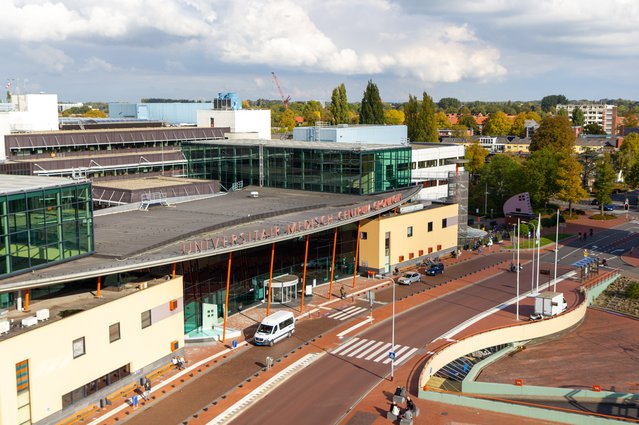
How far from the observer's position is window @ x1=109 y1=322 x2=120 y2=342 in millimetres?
40656

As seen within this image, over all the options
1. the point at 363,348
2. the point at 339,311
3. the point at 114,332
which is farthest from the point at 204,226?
the point at 363,348

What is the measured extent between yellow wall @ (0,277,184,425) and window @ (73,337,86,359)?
8.9 inches

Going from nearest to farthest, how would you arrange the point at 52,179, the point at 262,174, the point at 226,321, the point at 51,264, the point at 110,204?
the point at 51,264 < the point at 52,179 < the point at 226,321 < the point at 110,204 < the point at 262,174

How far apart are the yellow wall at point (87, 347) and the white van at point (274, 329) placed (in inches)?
251

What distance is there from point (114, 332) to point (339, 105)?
12521 centimetres

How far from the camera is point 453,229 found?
276 feet

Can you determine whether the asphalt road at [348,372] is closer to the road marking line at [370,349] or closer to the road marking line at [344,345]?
the road marking line at [344,345]

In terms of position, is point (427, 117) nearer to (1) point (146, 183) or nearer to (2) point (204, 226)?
(1) point (146, 183)

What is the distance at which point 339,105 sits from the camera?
160125 mm

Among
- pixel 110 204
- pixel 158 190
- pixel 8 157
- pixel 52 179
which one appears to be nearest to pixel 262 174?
pixel 158 190

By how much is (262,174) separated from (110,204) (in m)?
19.5

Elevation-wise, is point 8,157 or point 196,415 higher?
point 8,157

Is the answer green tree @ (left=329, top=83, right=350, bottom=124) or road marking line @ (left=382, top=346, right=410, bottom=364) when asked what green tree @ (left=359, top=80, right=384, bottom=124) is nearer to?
green tree @ (left=329, top=83, right=350, bottom=124)

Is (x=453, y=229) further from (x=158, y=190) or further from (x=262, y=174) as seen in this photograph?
(x=158, y=190)
